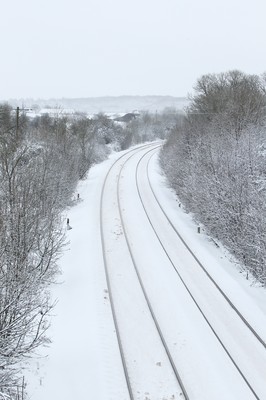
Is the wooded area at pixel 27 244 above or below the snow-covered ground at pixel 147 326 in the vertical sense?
above

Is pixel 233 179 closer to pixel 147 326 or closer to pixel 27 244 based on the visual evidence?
pixel 147 326

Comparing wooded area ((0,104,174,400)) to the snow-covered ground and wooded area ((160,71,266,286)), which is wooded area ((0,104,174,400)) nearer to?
the snow-covered ground

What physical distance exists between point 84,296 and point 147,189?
19.8 metres

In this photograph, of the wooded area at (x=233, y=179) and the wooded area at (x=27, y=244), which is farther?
the wooded area at (x=233, y=179)

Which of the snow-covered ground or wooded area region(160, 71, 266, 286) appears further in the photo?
wooded area region(160, 71, 266, 286)

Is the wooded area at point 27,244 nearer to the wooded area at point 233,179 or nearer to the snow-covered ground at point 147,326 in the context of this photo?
the snow-covered ground at point 147,326

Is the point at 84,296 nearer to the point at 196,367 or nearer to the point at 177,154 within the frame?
the point at 196,367

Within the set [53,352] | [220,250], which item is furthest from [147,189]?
[53,352]

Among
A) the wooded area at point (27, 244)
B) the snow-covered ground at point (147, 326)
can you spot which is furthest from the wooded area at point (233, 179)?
the wooded area at point (27, 244)

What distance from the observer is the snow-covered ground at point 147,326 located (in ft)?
32.7

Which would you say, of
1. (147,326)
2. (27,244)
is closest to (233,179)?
(147,326)

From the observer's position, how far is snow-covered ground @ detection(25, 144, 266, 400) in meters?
9.97

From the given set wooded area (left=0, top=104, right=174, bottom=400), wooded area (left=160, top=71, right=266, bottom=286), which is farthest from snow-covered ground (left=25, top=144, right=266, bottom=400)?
wooded area (left=160, top=71, right=266, bottom=286)

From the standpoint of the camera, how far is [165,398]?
945cm
